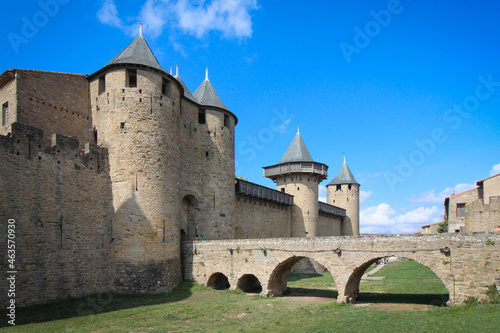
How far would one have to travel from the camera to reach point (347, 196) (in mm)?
43656

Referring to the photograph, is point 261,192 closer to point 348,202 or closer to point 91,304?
point 91,304

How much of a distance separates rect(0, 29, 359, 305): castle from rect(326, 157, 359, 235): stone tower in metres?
22.3

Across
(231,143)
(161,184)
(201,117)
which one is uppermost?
(201,117)

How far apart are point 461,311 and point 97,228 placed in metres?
14.8

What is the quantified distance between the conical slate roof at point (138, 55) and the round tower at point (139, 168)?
0.20ft

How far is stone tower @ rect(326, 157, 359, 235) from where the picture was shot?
1718 inches

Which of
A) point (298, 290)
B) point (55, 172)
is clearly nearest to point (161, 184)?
point (55, 172)

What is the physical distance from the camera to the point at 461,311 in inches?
505

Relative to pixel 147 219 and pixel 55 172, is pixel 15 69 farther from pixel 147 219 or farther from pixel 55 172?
pixel 147 219

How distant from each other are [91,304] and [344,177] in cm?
3321

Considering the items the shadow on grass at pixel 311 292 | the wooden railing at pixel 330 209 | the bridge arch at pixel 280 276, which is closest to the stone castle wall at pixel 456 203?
the wooden railing at pixel 330 209

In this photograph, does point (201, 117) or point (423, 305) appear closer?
point (423, 305)

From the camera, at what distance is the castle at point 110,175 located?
14.8 metres

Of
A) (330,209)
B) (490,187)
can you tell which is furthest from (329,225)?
(490,187)
